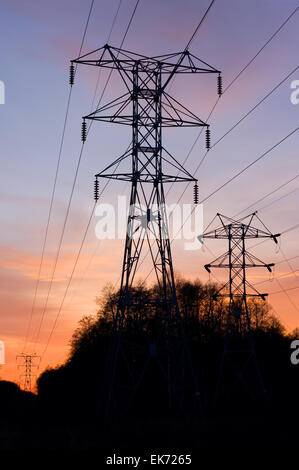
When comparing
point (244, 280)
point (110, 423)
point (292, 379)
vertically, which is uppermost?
point (244, 280)

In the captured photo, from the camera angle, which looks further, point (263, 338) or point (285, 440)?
point (263, 338)

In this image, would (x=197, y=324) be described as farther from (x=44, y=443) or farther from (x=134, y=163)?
(x=44, y=443)

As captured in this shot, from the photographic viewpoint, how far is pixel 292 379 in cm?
5381

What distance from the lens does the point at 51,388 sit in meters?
67.1

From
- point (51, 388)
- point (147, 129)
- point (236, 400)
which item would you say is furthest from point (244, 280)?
point (51, 388)

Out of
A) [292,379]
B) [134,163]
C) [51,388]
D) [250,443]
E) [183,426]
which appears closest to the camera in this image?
[250,443]

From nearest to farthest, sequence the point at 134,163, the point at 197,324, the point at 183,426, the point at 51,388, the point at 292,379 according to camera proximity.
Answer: the point at 183,426 < the point at 134,163 < the point at 292,379 < the point at 51,388 < the point at 197,324

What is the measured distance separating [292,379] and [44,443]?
33637 mm

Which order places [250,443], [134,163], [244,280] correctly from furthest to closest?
[244,280] → [134,163] → [250,443]

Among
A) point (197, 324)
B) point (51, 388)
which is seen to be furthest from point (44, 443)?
point (197, 324)

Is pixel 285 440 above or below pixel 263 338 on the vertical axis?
below

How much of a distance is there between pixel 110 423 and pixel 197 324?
43.5 meters

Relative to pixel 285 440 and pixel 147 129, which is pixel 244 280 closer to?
pixel 147 129
